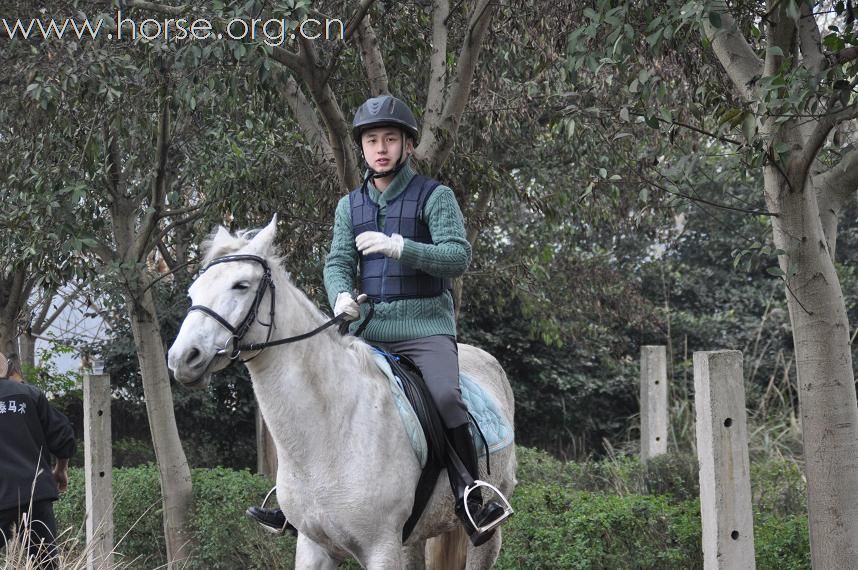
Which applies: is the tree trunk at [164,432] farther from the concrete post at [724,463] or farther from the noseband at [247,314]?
the concrete post at [724,463]

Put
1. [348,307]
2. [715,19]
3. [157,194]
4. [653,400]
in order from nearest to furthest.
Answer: [348,307]
[715,19]
[157,194]
[653,400]

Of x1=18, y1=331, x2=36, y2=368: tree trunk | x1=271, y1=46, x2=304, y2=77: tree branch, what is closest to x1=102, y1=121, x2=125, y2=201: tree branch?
x1=271, y1=46, x2=304, y2=77: tree branch

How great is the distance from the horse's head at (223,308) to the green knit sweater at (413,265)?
1.92 feet

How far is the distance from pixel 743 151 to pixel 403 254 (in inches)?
74.9

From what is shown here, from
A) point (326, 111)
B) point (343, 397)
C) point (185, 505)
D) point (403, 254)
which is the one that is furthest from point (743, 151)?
point (185, 505)

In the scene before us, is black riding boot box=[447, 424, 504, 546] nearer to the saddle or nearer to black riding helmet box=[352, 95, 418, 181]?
the saddle

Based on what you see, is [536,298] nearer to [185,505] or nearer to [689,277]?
[185,505]

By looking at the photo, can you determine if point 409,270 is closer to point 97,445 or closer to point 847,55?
point 847,55

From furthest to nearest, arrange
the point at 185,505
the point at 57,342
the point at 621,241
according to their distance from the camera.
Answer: the point at 621,241 < the point at 57,342 < the point at 185,505

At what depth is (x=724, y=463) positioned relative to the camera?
15.7 ft

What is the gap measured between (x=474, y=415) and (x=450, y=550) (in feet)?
3.95

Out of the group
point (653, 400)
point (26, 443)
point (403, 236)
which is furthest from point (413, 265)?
point (653, 400)

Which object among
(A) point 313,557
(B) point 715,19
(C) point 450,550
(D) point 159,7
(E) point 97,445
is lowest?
(A) point 313,557

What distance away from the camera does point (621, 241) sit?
1842 centimetres
